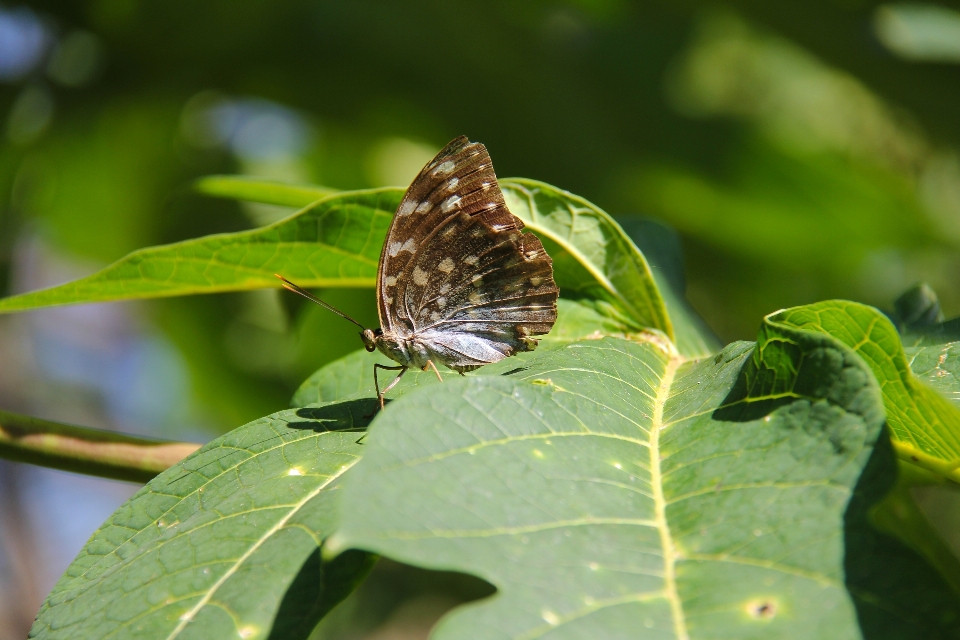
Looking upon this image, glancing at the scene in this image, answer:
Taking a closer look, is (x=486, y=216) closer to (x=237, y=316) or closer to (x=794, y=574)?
(x=794, y=574)

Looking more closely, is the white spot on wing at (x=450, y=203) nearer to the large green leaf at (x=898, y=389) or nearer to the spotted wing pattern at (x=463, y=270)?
the spotted wing pattern at (x=463, y=270)

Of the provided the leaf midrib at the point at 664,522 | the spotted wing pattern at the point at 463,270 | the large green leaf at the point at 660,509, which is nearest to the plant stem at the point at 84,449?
the spotted wing pattern at the point at 463,270

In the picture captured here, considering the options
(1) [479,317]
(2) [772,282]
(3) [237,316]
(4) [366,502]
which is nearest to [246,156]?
(3) [237,316]

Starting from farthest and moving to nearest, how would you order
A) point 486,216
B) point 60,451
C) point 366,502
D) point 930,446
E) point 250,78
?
point 250,78 → point 486,216 → point 60,451 → point 930,446 → point 366,502

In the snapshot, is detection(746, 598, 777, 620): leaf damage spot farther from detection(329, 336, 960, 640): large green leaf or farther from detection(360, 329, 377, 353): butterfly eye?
detection(360, 329, 377, 353): butterfly eye

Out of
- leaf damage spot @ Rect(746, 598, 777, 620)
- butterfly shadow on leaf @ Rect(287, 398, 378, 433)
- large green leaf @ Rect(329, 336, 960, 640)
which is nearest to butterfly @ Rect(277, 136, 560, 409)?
butterfly shadow on leaf @ Rect(287, 398, 378, 433)
